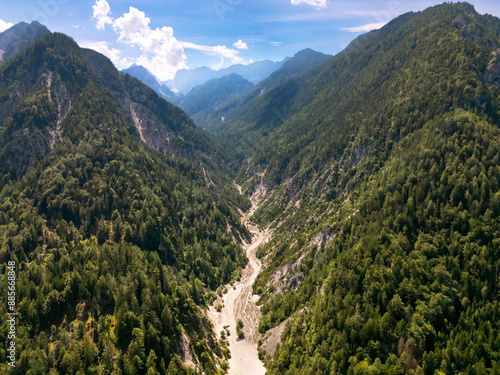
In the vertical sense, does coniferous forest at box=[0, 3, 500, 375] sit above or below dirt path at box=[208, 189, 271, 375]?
above

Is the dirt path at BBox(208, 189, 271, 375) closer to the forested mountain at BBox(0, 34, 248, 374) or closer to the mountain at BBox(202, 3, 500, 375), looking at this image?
the mountain at BBox(202, 3, 500, 375)

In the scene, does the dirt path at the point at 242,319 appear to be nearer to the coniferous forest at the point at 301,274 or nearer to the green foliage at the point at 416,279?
the coniferous forest at the point at 301,274

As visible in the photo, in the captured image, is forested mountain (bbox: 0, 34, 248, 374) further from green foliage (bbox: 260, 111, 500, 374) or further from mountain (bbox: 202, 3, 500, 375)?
green foliage (bbox: 260, 111, 500, 374)

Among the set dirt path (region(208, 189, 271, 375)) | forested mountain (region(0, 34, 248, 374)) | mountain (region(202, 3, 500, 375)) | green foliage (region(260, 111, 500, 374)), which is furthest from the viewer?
dirt path (region(208, 189, 271, 375))

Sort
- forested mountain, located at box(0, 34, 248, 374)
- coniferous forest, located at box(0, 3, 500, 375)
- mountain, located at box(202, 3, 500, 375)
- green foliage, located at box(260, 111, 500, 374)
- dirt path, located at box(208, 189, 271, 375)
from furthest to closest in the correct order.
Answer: dirt path, located at box(208, 189, 271, 375)
mountain, located at box(202, 3, 500, 375)
green foliage, located at box(260, 111, 500, 374)
coniferous forest, located at box(0, 3, 500, 375)
forested mountain, located at box(0, 34, 248, 374)

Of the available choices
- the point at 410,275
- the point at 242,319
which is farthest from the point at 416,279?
the point at 242,319

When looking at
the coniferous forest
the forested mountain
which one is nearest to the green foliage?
the coniferous forest

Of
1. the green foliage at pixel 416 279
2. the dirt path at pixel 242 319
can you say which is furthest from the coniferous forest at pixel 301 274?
the dirt path at pixel 242 319

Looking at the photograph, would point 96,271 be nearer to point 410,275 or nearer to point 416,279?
point 410,275

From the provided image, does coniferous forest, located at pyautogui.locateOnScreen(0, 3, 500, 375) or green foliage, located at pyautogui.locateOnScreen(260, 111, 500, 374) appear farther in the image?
green foliage, located at pyautogui.locateOnScreen(260, 111, 500, 374)
